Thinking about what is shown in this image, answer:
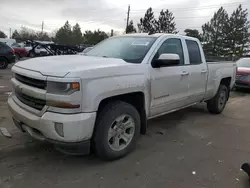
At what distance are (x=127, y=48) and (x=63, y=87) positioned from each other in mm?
1654

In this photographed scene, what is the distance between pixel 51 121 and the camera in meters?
2.80

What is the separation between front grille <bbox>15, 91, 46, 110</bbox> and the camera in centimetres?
295

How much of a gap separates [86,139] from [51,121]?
18.7 inches

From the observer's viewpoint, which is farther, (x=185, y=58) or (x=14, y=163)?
(x=185, y=58)

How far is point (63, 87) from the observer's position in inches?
109

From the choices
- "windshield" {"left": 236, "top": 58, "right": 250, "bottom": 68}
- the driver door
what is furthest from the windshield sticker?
"windshield" {"left": 236, "top": 58, "right": 250, "bottom": 68}

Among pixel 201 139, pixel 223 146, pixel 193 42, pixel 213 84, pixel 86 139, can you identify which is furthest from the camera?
pixel 213 84

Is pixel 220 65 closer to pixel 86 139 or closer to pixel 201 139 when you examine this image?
pixel 201 139

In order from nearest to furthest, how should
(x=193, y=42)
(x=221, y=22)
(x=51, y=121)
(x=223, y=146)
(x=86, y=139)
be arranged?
(x=51, y=121), (x=86, y=139), (x=223, y=146), (x=193, y=42), (x=221, y=22)

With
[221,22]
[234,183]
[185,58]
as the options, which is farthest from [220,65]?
[221,22]

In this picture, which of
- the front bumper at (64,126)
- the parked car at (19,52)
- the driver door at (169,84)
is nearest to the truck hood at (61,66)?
the front bumper at (64,126)

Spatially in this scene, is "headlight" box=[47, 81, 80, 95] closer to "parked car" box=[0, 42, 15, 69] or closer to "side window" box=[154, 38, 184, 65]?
"side window" box=[154, 38, 184, 65]

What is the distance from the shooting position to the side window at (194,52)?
486 centimetres

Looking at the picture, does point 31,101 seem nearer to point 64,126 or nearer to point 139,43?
point 64,126
